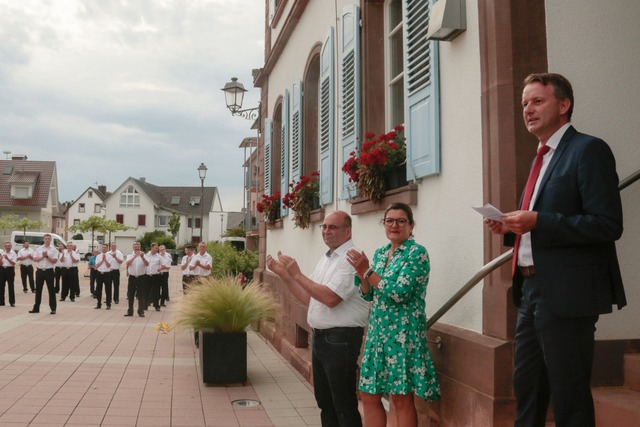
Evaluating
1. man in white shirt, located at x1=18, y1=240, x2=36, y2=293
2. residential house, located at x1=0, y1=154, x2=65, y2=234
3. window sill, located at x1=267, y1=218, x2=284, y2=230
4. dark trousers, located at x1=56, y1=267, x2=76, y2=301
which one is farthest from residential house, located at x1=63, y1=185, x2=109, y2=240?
window sill, located at x1=267, y1=218, x2=284, y2=230

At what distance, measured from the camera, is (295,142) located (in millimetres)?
10945

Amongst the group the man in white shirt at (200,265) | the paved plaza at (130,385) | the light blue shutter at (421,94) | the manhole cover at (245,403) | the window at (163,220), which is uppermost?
the window at (163,220)

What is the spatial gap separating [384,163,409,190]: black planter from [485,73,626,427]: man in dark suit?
265 cm

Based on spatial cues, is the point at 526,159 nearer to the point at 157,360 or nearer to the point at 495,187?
the point at 495,187

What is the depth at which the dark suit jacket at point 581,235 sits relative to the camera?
271 centimetres

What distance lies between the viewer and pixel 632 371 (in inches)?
149

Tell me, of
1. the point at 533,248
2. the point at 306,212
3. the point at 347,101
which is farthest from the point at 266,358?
the point at 533,248

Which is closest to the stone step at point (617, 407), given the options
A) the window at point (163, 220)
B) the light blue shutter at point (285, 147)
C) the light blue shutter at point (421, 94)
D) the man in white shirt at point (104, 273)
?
the light blue shutter at point (421, 94)

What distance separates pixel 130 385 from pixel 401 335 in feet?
15.6

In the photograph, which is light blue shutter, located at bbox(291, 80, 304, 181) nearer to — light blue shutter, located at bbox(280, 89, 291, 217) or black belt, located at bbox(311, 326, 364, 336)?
light blue shutter, located at bbox(280, 89, 291, 217)

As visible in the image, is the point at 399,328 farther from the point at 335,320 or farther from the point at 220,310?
the point at 220,310

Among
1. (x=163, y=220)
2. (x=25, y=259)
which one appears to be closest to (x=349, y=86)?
(x=25, y=259)

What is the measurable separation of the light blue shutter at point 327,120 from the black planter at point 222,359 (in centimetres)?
206

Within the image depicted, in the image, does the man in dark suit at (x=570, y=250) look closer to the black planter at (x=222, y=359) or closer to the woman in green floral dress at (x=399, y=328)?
the woman in green floral dress at (x=399, y=328)
